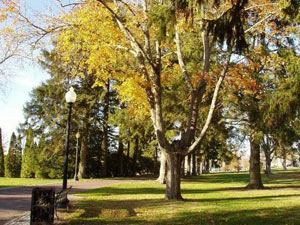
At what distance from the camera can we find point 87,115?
34.0 m

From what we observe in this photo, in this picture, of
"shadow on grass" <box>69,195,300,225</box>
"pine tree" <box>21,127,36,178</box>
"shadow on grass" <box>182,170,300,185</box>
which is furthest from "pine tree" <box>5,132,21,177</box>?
"shadow on grass" <box>69,195,300,225</box>

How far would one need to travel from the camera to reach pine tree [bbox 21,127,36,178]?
3434 centimetres

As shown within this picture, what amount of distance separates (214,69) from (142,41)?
15.1 ft

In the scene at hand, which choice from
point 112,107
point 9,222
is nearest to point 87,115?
point 112,107

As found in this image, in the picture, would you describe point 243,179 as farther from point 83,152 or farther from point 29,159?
point 29,159

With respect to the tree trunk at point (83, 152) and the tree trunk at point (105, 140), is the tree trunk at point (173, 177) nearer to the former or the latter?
the tree trunk at point (83, 152)

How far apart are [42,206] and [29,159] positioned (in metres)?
28.3

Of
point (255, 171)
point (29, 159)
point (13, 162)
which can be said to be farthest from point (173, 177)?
point (13, 162)

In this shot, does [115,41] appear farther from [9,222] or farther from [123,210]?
[9,222]

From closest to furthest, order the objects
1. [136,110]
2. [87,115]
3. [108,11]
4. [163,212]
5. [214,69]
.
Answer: [163,212]
[108,11]
[214,69]
[136,110]
[87,115]

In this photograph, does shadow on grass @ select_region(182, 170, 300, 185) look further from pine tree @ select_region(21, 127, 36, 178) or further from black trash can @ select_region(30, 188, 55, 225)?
black trash can @ select_region(30, 188, 55, 225)

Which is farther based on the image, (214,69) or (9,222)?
(214,69)

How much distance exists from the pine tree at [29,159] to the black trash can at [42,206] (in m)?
27.7

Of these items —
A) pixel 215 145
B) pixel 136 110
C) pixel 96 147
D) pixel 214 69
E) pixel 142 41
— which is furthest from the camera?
pixel 215 145
